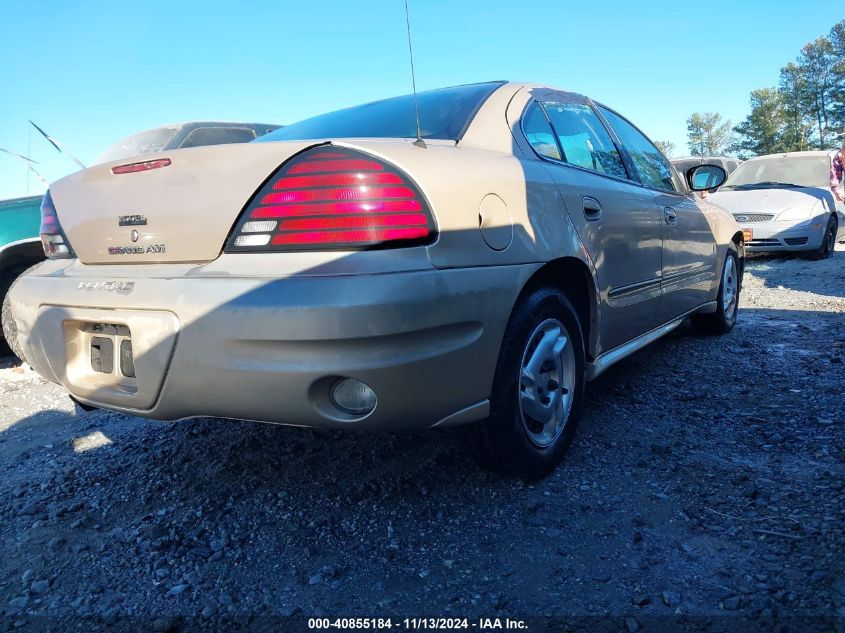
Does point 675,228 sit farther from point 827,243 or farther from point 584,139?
point 827,243

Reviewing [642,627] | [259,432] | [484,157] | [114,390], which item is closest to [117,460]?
[259,432]

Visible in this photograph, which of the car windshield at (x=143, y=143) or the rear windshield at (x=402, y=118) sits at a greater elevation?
the car windshield at (x=143, y=143)

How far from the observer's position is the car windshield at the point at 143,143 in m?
5.45

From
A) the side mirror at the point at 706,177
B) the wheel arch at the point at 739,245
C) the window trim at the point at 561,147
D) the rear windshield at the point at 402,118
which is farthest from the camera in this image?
the wheel arch at the point at 739,245

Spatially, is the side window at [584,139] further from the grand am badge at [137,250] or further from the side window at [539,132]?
the grand am badge at [137,250]

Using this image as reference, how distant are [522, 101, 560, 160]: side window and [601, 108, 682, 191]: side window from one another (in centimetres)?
86

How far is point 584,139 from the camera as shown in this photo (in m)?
2.97

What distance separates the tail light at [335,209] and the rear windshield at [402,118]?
1.88 ft

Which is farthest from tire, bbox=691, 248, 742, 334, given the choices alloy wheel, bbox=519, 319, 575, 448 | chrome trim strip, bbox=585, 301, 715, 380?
alloy wheel, bbox=519, 319, 575, 448

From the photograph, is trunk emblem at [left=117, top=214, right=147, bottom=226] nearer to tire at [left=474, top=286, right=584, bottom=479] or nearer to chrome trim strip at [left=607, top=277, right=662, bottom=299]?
tire at [left=474, top=286, right=584, bottom=479]

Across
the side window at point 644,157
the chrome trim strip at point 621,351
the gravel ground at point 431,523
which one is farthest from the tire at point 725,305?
the gravel ground at point 431,523

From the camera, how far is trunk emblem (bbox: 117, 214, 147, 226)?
6.29ft

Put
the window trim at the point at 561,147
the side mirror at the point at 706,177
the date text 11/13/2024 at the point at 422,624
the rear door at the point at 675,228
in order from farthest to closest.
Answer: the side mirror at the point at 706,177 < the rear door at the point at 675,228 < the window trim at the point at 561,147 < the date text 11/13/2024 at the point at 422,624

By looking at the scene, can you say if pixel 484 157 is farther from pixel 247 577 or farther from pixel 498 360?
pixel 247 577
